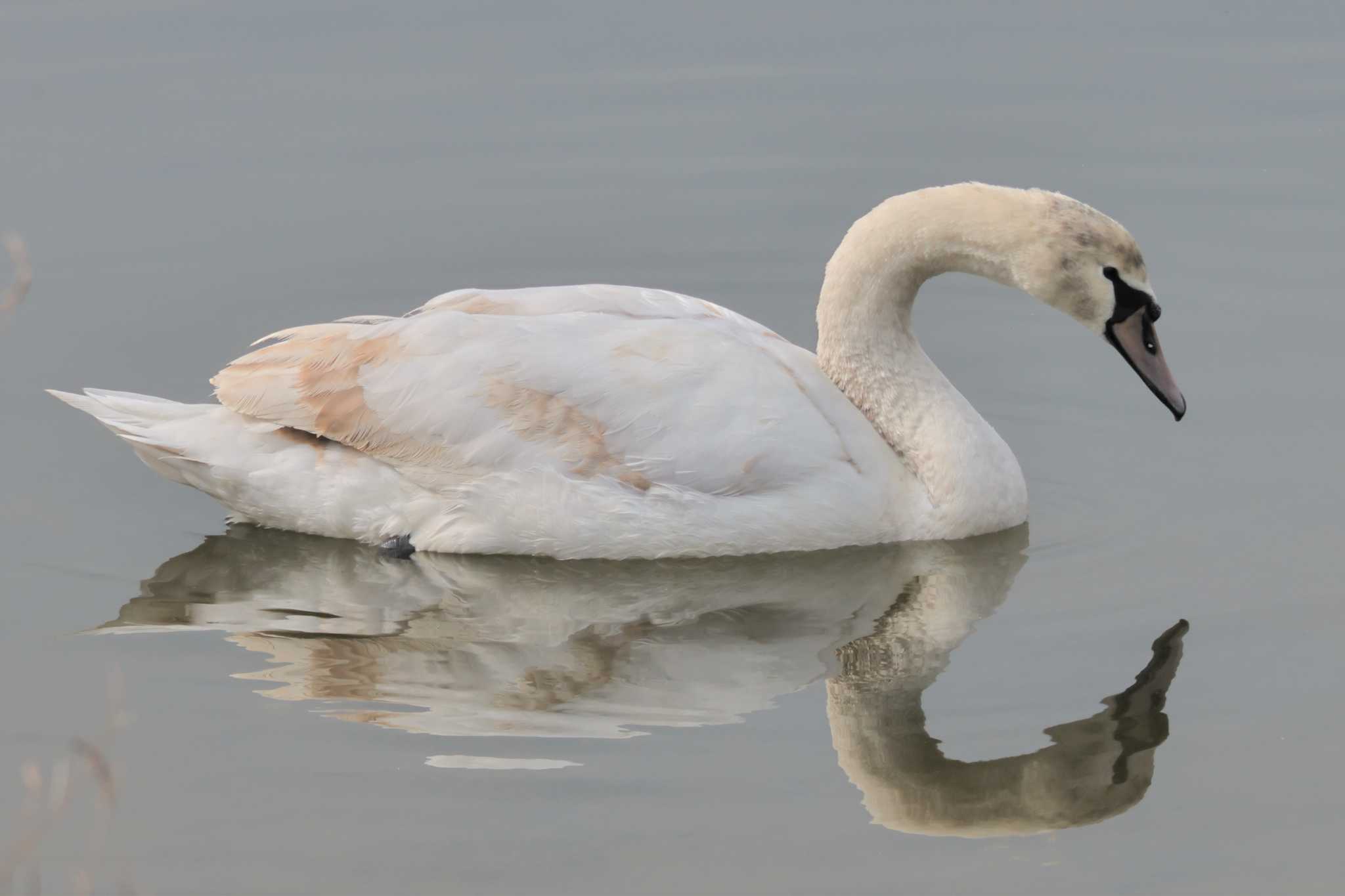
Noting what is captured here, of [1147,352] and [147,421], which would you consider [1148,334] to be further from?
[147,421]

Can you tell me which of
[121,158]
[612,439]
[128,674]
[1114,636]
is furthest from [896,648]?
[121,158]

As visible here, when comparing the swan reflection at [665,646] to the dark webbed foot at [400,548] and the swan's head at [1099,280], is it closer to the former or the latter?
the dark webbed foot at [400,548]

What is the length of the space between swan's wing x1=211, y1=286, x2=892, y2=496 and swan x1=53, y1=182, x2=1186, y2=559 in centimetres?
1

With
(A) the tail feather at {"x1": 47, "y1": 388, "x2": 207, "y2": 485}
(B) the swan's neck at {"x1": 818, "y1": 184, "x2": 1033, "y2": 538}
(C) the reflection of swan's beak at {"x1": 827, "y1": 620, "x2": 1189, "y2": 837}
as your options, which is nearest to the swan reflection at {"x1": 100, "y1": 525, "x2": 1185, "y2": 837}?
(C) the reflection of swan's beak at {"x1": 827, "y1": 620, "x2": 1189, "y2": 837}

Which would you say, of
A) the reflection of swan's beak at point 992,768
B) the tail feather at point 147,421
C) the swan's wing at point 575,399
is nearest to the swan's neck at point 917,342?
the swan's wing at point 575,399

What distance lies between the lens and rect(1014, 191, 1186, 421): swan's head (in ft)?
29.7

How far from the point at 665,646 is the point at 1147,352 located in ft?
8.01

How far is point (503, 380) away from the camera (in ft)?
29.8

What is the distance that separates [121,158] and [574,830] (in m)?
7.34

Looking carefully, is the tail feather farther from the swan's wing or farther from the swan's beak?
the swan's beak

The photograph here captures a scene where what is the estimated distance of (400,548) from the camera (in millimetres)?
9359

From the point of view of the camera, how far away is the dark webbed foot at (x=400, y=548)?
9.36 m

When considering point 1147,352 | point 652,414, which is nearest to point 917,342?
point 1147,352

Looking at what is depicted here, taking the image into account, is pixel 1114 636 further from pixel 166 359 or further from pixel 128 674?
pixel 166 359
